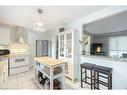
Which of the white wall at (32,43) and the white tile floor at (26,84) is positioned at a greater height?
the white wall at (32,43)

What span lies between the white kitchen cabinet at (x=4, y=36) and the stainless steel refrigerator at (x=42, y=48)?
1.58m

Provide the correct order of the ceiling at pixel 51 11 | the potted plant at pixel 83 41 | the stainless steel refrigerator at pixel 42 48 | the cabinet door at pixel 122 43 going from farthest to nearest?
the stainless steel refrigerator at pixel 42 48 < the cabinet door at pixel 122 43 < the potted plant at pixel 83 41 < the ceiling at pixel 51 11

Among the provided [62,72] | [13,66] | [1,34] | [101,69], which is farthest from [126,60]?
[1,34]

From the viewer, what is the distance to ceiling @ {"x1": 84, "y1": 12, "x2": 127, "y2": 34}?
3.12 meters

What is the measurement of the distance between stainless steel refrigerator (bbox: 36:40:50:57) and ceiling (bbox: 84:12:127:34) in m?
2.75

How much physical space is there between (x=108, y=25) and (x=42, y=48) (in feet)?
11.4

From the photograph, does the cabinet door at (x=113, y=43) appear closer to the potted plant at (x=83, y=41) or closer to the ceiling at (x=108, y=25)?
the ceiling at (x=108, y=25)

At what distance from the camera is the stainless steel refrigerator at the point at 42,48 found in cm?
543

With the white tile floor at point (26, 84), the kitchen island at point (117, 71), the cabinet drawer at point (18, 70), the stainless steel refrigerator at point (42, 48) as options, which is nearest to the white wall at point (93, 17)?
the white tile floor at point (26, 84)

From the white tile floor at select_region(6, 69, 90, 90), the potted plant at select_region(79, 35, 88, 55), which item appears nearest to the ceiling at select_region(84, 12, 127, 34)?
the potted plant at select_region(79, 35, 88, 55)

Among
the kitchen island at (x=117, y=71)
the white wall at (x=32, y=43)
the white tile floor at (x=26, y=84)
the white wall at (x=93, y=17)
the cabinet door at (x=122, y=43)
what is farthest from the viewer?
the white wall at (x=32, y=43)

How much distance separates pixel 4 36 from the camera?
13.1ft

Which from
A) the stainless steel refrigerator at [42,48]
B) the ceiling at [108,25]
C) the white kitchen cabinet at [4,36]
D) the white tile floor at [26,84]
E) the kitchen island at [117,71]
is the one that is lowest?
the white tile floor at [26,84]

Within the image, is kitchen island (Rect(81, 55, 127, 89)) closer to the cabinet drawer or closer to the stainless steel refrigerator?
the cabinet drawer
